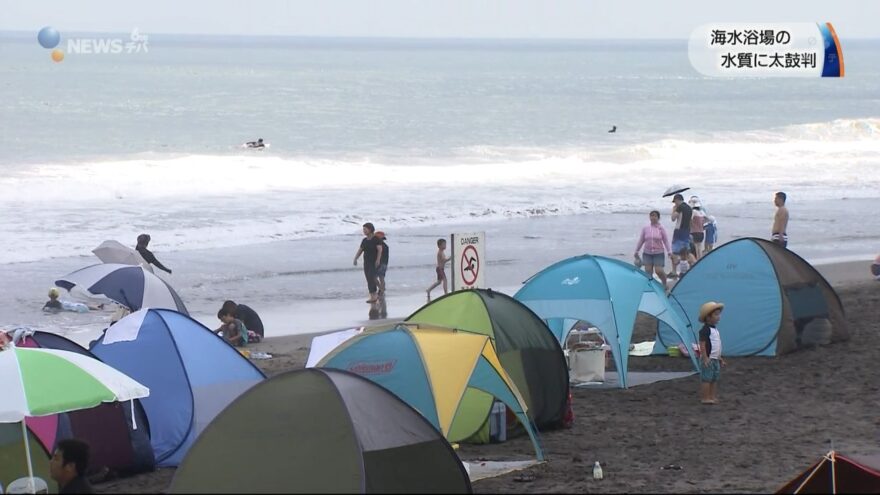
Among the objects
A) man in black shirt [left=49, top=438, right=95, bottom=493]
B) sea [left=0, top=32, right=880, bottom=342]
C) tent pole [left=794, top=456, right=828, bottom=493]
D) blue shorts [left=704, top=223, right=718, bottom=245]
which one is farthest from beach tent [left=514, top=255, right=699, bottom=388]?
blue shorts [left=704, top=223, right=718, bottom=245]

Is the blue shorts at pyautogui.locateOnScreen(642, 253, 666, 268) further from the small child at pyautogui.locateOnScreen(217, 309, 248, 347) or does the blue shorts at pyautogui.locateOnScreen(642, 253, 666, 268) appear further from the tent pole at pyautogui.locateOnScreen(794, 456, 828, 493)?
the tent pole at pyautogui.locateOnScreen(794, 456, 828, 493)

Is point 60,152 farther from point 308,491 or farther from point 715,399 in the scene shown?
point 308,491

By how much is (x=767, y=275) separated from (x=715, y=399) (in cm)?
290

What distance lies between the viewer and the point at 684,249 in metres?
21.3

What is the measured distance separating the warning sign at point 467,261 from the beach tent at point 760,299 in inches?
92.1

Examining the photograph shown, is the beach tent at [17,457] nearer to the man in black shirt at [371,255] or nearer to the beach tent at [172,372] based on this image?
the beach tent at [172,372]

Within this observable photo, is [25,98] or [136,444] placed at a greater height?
[25,98]

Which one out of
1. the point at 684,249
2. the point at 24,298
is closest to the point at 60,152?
the point at 24,298

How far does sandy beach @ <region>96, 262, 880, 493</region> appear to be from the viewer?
10.5m

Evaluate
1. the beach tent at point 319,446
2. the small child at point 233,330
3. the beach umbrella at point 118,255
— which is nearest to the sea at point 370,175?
the beach umbrella at point 118,255

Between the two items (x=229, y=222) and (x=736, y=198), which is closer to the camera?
(x=229, y=222)

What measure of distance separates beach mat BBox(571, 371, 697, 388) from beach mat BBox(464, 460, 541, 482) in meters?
3.35

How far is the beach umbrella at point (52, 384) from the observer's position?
9188 mm

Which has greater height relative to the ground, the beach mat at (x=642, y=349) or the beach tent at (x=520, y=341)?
the beach tent at (x=520, y=341)
